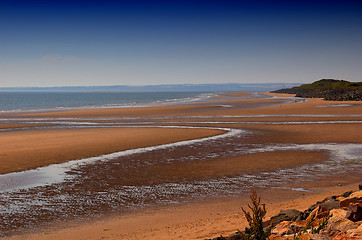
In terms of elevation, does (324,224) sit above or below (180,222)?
above

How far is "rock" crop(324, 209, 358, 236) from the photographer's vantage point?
269 inches

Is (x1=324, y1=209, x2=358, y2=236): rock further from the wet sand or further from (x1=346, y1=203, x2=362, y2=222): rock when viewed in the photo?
the wet sand

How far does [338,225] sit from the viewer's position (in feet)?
23.1

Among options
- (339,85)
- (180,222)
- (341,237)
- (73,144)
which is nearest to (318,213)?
(341,237)

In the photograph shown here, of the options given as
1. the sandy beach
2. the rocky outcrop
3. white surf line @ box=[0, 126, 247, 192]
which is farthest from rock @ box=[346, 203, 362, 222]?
white surf line @ box=[0, 126, 247, 192]

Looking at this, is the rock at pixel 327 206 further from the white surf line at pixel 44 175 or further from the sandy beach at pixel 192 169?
the white surf line at pixel 44 175

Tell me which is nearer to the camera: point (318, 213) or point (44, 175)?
point (318, 213)

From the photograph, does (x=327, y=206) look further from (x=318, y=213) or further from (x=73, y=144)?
(x=73, y=144)

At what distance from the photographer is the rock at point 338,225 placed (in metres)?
6.82

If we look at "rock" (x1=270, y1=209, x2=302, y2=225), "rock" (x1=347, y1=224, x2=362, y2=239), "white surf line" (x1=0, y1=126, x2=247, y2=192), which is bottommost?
"white surf line" (x1=0, y1=126, x2=247, y2=192)

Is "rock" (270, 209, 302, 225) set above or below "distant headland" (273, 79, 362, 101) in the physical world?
below

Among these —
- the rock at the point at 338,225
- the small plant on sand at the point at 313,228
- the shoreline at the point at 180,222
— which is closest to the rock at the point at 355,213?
the rock at the point at 338,225

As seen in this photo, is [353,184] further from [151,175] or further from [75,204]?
[75,204]

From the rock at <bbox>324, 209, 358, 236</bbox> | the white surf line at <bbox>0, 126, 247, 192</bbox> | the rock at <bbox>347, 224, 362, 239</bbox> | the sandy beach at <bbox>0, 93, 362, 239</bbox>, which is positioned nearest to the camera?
the rock at <bbox>347, 224, 362, 239</bbox>
